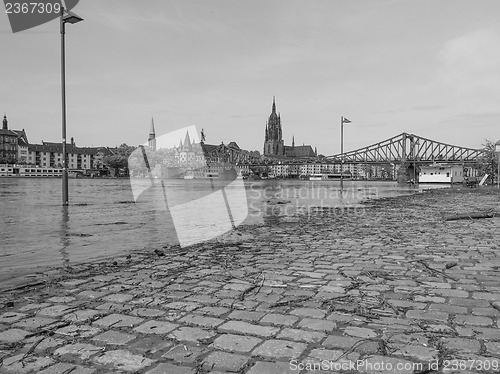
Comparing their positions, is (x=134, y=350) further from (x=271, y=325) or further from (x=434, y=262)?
(x=434, y=262)

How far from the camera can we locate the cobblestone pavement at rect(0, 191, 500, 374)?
2943 millimetres

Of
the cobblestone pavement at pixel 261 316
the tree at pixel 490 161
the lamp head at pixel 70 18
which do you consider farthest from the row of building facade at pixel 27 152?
the cobblestone pavement at pixel 261 316

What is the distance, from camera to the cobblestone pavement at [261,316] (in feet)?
9.66

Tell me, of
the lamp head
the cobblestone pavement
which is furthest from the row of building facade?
the cobblestone pavement

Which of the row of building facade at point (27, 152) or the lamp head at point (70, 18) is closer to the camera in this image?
the lamp head at point (70, 18)

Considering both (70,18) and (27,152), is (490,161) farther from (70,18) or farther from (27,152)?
(27,152)

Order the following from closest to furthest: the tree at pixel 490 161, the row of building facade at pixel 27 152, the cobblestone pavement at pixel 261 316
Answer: the cobblestone pavement at pixel 261 316 < the tree at pixel 490 161 < the row of building facade at pixel 27 152

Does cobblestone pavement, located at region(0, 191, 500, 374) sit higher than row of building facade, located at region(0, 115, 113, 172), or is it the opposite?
row of building facade, located at region(0, 115, 113, 172)

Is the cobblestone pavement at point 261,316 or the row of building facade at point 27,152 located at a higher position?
the row of building facade at point 27,152

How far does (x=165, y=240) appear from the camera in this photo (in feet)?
33.1

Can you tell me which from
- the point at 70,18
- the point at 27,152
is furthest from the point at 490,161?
the point at 27,152

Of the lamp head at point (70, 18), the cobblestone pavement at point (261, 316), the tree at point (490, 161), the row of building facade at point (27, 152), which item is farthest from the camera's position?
the row of building facade at point (27, 152)

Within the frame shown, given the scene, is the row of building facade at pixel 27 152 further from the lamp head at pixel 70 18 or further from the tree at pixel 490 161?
the lamp head at pixel 70 18

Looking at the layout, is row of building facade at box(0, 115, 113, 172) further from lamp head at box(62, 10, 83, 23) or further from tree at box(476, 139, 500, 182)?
lamp head at box(62, 10, 83, 23)
